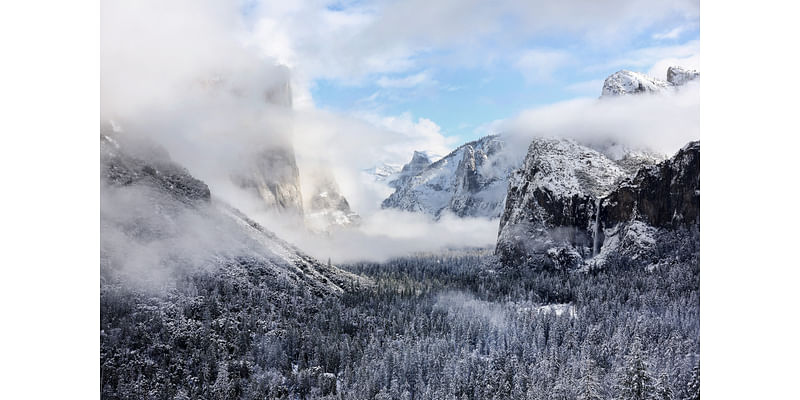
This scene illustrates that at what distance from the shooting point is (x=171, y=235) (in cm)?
4009

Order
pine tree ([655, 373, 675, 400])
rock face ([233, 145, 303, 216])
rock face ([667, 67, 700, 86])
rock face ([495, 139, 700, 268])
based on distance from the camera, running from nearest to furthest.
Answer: pine tree ([655, 373, 675, 400])
rock face ([667, 67, 700, 86])
rock face ([495, 139, 700, 268])
rock face ([233, 145, 303, 216])

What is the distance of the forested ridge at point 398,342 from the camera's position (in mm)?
27547

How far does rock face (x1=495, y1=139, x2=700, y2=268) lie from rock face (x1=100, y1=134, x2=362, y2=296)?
38325 mm

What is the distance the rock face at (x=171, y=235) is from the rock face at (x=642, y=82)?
33.3 meters

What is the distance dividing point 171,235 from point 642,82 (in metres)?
42.1

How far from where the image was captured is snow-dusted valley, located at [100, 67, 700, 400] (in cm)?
2908

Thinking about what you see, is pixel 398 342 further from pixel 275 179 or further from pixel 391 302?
pixel 275 179

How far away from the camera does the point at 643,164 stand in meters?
63.6

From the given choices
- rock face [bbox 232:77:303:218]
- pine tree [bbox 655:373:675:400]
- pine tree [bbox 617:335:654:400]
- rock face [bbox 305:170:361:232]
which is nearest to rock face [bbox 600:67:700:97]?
pine tree [bbox 617:335:654:400]

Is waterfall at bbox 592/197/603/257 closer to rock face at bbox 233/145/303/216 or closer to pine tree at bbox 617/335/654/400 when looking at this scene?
pine tree at bbox 617/335/654/400

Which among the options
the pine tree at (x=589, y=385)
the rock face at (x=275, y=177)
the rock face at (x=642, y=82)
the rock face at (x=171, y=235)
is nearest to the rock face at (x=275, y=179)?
the rock face at (x=275, y=177)
